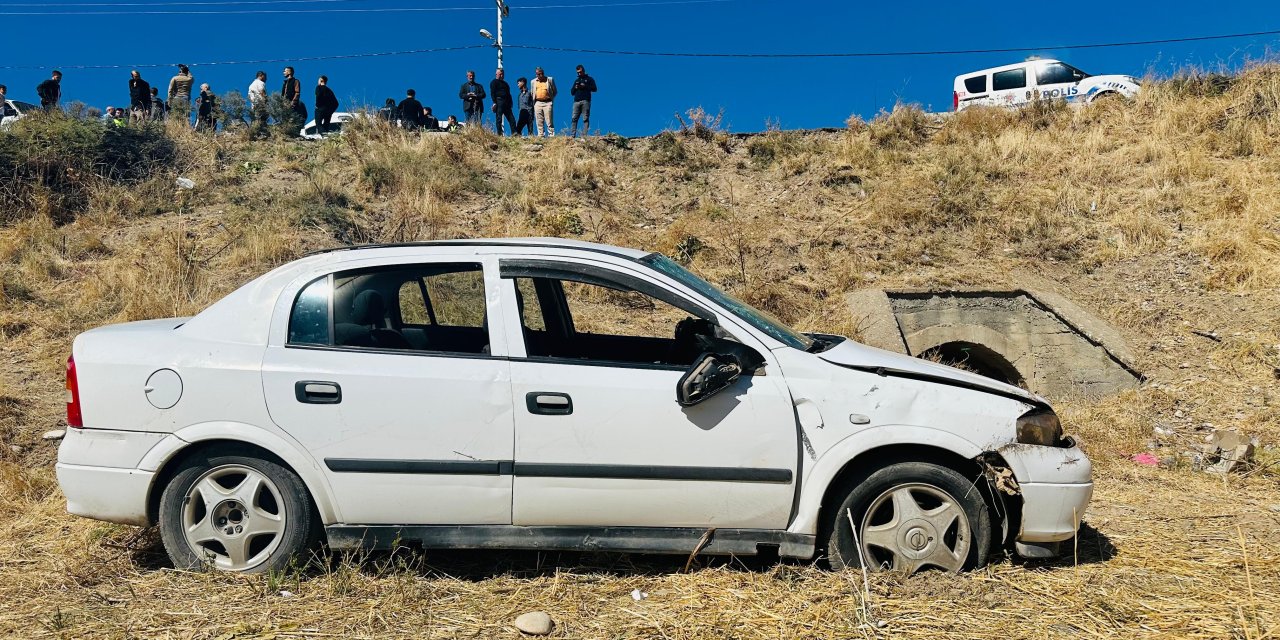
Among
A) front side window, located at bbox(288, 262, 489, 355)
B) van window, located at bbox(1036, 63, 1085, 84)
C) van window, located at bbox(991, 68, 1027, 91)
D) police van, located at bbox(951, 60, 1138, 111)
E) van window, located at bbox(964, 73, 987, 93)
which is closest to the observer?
front side window, located at bbox(288, 262, 489, 355)

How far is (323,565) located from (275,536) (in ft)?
0.85

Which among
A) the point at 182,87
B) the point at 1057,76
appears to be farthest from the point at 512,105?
the point at 1057,76

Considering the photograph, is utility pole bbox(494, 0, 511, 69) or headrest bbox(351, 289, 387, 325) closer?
headrest bbox(351, 289, 387, 325)

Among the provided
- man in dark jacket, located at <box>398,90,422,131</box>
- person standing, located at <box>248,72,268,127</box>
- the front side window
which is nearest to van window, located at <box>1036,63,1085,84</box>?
man in dark jacket, located at <box>398,90,422,131</box>

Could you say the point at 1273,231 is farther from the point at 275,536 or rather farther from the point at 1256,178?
the point at 275,536

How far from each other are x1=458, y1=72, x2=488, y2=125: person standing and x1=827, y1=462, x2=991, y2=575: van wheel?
14353mm

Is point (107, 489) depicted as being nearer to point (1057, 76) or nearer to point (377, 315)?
point (377, 315)

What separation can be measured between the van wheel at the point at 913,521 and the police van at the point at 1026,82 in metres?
16.6

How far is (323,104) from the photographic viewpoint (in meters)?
16.6

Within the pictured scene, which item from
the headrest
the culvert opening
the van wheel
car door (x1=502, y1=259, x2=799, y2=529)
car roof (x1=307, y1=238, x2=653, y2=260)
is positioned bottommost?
the van wheel

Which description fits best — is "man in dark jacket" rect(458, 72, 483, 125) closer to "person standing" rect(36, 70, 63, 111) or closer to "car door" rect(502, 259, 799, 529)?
"person standing" rect(36, 70, 63, 111)

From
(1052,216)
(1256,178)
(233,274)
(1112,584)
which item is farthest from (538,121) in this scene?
(1112,584)

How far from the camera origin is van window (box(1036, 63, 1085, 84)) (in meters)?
19.6

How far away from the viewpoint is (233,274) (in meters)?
10.8
